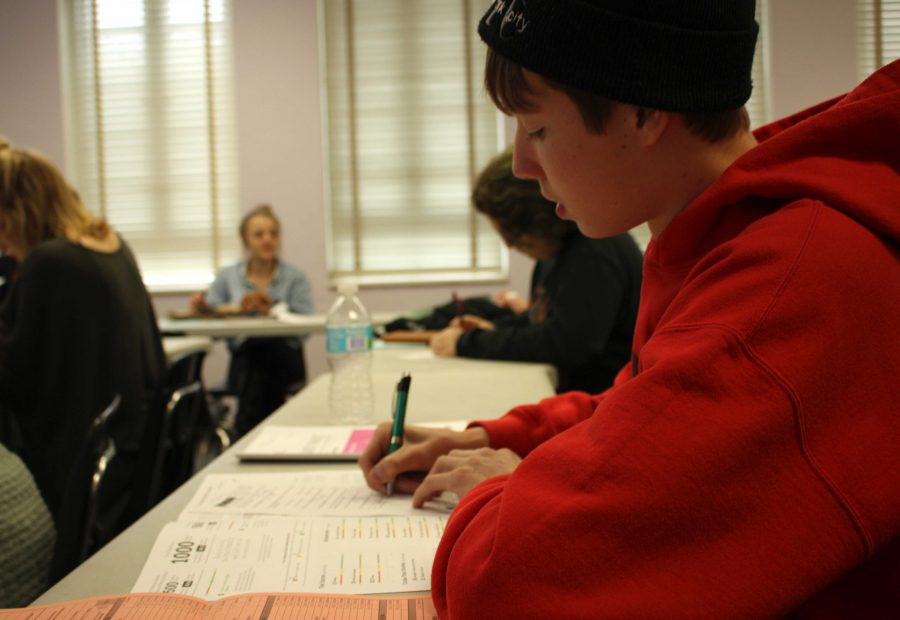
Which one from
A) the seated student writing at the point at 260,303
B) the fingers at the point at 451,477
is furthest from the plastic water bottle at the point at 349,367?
the seated student writing at the point at 260,303

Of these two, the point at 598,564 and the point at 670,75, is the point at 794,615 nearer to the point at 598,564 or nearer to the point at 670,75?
the point at 598,564

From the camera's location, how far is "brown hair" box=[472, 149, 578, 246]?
235cm

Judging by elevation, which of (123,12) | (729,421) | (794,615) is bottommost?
(794,615)

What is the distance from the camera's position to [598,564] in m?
0.50

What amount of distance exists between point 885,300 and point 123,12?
5.95 metres

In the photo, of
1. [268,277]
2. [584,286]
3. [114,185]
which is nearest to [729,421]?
[584,286]

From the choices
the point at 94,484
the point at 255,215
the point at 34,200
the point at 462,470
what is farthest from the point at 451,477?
the point at 255,215

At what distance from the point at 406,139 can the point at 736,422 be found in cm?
513

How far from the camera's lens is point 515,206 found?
7.80 feet

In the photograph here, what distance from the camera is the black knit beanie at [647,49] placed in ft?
2.18

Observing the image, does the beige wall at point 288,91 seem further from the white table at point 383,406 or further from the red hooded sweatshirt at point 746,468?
the red hooded sweatshirt at point 746,468

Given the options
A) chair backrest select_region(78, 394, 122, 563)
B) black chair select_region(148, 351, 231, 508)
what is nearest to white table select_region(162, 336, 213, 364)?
black chair select_region(148, 351, 231, 508)

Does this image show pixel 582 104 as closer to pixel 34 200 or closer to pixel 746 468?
pixel 746 468

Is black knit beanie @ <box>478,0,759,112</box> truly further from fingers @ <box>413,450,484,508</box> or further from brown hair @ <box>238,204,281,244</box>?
brown hair @ <box>238,204,281,244</box>
